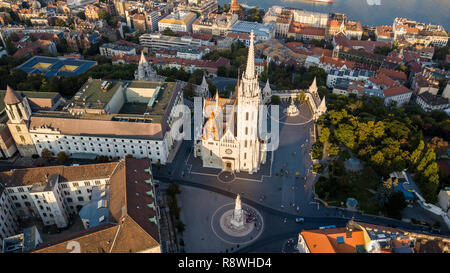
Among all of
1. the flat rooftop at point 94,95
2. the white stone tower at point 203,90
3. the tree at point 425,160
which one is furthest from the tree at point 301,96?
the flat rooftop at point 94,95

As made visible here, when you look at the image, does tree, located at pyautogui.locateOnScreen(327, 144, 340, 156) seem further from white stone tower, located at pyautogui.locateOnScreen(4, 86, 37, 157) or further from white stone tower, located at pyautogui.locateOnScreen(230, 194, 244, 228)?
white stone tower, located at pyautogui.locateOnScreen(4, 86, 37, 157)

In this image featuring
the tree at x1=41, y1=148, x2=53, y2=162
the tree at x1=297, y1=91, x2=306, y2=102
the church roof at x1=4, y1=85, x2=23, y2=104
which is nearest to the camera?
the church roof at x1=4, y1=85, x2=23, y2=104

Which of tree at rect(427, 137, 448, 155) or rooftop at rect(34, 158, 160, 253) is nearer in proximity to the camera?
rooftop at rect(34, 158, 160, 253)

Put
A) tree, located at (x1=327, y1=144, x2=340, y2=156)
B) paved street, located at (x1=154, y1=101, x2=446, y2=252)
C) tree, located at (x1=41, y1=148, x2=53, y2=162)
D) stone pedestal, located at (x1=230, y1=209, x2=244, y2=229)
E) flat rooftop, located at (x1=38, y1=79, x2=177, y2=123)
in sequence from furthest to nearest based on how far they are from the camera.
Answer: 1. flat rooftop, located at (x1=38, y1=79, x2=177, y2=123)
2. tree, located at (x1=327, y1=144, x2=340, y2=156)
3. tree, located at (x1=41, y1=148, x2=53, y2=162)
4. stone pedestal, located at (x1=230, y1=209, x2=244, y2=229)
5. paved street, located at (x1=154, y1=101, x2=446, y2=252)

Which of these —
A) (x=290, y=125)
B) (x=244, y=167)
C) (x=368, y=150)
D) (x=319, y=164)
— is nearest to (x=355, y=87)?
(x=290, y=125)

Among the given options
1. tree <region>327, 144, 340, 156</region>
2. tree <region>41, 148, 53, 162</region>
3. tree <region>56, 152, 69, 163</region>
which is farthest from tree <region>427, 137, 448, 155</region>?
tree <region>41, 148, 53, 162</region>

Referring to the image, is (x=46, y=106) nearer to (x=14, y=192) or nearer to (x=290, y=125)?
(x=14, y=192)
